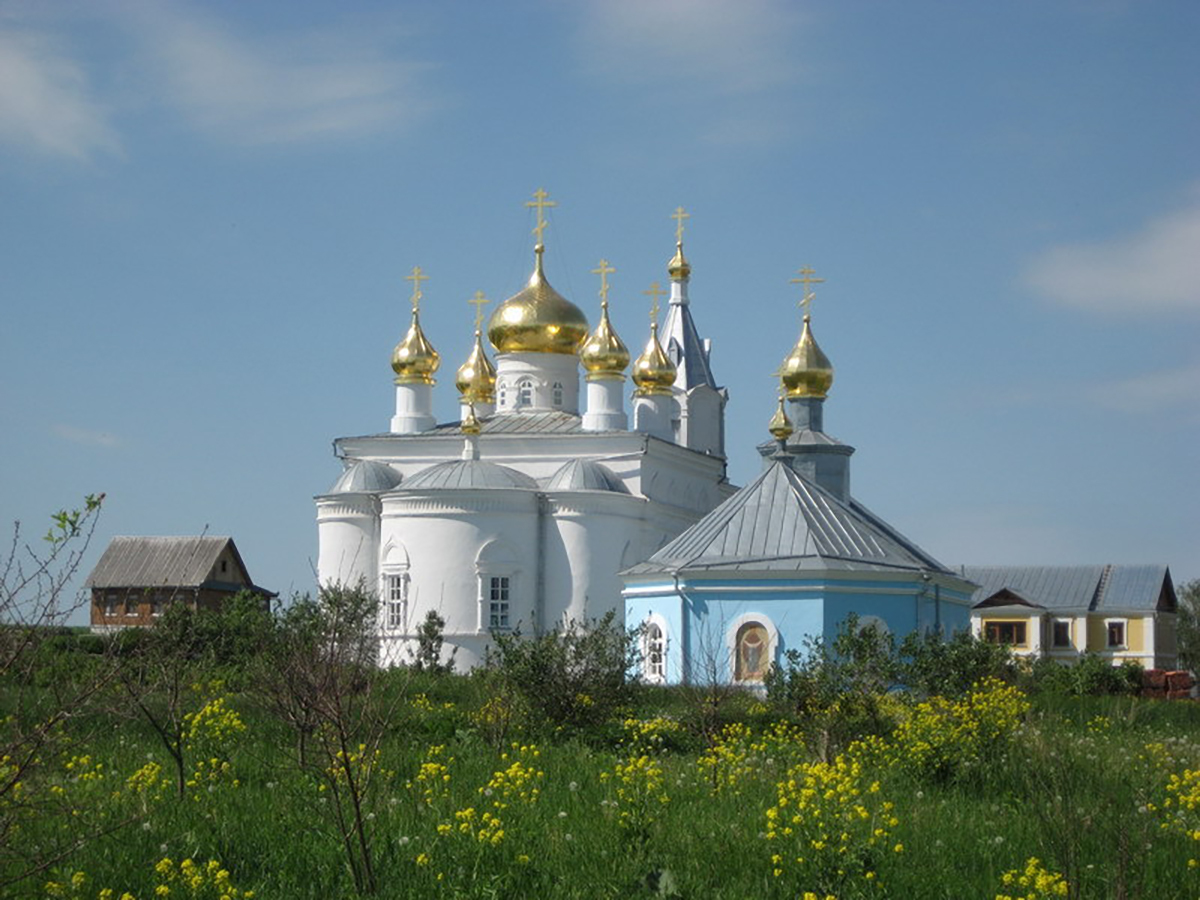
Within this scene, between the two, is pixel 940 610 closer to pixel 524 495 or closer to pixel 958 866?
pixel 524 495

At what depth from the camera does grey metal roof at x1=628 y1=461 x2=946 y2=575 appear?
22078 mm

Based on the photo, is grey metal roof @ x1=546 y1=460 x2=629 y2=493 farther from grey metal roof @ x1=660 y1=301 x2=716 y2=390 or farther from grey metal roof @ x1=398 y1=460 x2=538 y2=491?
grey metal roof @ x1=660 y1=301 x2=716 y2=390

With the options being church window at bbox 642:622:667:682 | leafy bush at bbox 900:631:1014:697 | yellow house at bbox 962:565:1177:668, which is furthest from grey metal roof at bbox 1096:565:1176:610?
leafy bush at bbox 900:631:1014:697

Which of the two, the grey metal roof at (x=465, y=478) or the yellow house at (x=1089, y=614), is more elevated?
the grey metal roof at (x=465, y=478)

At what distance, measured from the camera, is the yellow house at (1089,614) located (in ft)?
143

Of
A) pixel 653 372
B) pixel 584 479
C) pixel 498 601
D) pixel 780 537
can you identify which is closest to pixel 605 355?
pixel 653 372

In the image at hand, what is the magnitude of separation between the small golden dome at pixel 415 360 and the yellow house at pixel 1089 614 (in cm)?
1695

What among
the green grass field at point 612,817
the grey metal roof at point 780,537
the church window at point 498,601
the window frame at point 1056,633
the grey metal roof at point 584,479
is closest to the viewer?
the green grass field at point 612,817

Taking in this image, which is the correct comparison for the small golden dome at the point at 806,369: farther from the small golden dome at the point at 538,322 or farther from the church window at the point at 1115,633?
the church window at the point at 1115,633

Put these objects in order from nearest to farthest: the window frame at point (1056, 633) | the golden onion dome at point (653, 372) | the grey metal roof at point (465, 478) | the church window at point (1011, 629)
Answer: the grey metal roof at point (465, 478) → the golden onion dome at point (653, 372) → the church window at point (1011, 629) → the window frame at point (1056, 633)

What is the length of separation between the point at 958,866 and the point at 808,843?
2.77 feet

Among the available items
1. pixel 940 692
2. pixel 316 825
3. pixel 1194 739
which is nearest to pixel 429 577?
pixel 940 692

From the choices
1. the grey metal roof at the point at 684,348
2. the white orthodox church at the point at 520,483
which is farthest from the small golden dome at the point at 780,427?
the grey metal roof at the point at 684,348

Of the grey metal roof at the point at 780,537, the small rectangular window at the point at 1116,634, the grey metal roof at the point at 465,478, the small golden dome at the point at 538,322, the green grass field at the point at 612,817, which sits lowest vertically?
the green grass field at the point at 612,817
